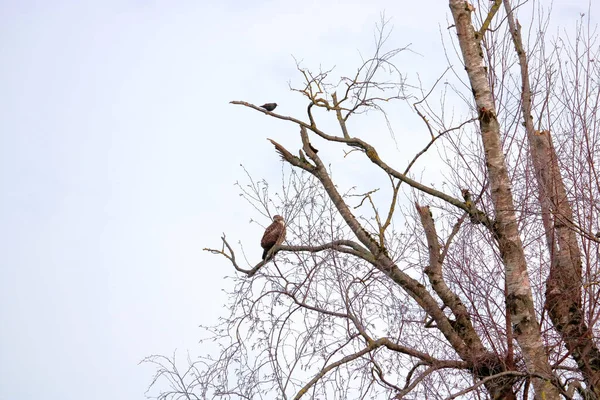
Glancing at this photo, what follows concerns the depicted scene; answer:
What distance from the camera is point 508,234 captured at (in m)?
5.97

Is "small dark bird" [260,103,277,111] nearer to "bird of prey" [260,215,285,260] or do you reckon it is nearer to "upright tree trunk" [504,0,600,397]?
"bird of prey" [260,215,285,260]

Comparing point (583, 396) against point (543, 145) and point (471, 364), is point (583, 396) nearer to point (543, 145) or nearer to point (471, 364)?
point (471, 364)

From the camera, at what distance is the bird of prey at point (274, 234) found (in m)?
6.67

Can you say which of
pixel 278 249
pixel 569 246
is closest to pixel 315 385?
pixel 278 249

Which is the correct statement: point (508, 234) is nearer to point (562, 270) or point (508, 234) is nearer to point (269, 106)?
point (562, 270)

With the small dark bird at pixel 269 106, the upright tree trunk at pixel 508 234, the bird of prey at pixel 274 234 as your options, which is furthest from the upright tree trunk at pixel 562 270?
the small dark bird at pixel 269 106

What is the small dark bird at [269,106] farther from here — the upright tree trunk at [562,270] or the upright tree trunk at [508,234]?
the upright tree trunk at [562,270]

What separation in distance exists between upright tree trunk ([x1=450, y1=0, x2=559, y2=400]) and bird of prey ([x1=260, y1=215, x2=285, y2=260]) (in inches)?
75.0

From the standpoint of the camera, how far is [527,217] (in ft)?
22.1

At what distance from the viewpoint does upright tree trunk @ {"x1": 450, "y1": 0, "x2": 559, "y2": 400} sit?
5.82m

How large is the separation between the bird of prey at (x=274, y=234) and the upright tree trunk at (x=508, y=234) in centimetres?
191

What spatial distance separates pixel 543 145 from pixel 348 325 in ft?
9.82

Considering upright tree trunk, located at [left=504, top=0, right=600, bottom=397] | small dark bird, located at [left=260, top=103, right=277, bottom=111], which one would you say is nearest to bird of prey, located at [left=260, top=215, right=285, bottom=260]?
small dark bird, located at [left=260, top=103, right=277, bottom=111]

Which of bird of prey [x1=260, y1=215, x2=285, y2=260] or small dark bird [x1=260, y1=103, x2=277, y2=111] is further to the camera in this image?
small dark bird [x1=260, y1=103, x2=277, y2=111]
